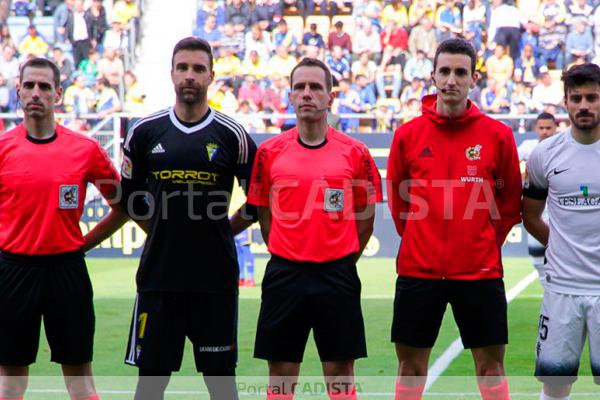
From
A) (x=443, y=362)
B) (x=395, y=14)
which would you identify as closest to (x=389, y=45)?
(x=395, y=14)

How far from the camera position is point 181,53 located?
6.27m

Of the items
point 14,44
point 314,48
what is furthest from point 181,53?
point 14,44

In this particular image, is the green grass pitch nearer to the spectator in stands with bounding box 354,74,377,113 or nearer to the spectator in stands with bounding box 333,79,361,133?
the spectator in stands with bounding box 333,79,361,133

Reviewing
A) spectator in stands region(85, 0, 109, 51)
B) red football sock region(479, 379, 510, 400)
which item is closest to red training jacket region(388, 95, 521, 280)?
red football sock region(479, 379, 510, 400)

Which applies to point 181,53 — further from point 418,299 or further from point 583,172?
point 583,172

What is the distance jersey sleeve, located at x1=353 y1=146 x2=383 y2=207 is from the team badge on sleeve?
4.41 feet

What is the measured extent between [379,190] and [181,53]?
57.0 inches

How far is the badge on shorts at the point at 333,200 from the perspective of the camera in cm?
626

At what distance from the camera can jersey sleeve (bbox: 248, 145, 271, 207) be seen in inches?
253

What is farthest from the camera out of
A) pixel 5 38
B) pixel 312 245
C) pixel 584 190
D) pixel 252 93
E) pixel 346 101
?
Result: pixel 5 38

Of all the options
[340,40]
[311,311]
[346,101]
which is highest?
[311,311]

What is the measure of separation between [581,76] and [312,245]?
180 cm

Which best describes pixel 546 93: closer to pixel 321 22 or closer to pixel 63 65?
pixel 321 22

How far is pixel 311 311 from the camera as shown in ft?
20.6
